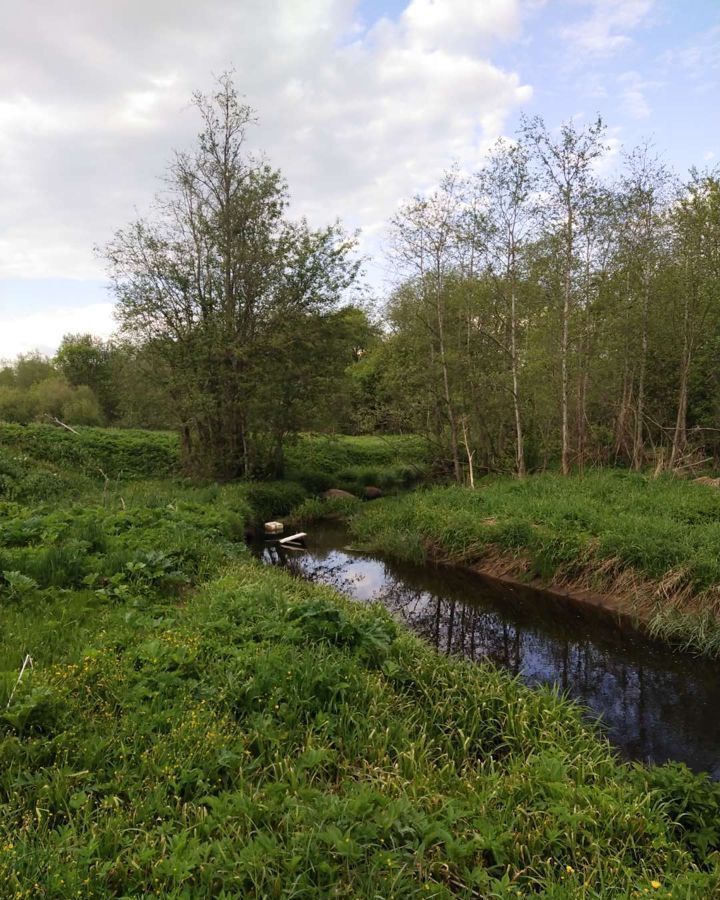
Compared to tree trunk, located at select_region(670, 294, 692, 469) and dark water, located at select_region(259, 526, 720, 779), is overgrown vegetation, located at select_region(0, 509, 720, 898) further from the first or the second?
tree trunk, located at select_region(670, 294, 692, 469)

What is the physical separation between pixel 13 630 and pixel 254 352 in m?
13.9

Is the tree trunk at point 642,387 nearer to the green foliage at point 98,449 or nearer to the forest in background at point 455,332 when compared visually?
the forest in background at point 455,332

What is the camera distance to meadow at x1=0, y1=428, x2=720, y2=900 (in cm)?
310

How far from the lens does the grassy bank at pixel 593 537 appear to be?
926 centimetres

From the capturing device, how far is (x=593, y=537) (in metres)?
11.3

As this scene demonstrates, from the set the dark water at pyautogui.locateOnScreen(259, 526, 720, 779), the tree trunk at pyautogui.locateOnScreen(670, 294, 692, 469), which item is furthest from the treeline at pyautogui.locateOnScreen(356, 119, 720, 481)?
the dark water at pyautogui.locateOnScreen(259, 526, 720, 779)

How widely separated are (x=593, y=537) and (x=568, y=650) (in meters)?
3.32

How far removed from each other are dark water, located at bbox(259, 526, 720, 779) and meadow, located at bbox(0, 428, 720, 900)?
4.05 feet

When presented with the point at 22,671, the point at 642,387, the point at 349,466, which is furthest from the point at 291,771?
the point at 349,466

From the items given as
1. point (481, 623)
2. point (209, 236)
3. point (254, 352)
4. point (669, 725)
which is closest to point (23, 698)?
point (669, 725)

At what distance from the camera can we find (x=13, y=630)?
5660mm

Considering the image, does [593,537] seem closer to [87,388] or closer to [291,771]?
[291,771]

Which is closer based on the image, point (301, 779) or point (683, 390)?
point (301, 779)

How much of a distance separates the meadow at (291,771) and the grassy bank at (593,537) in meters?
4.54
